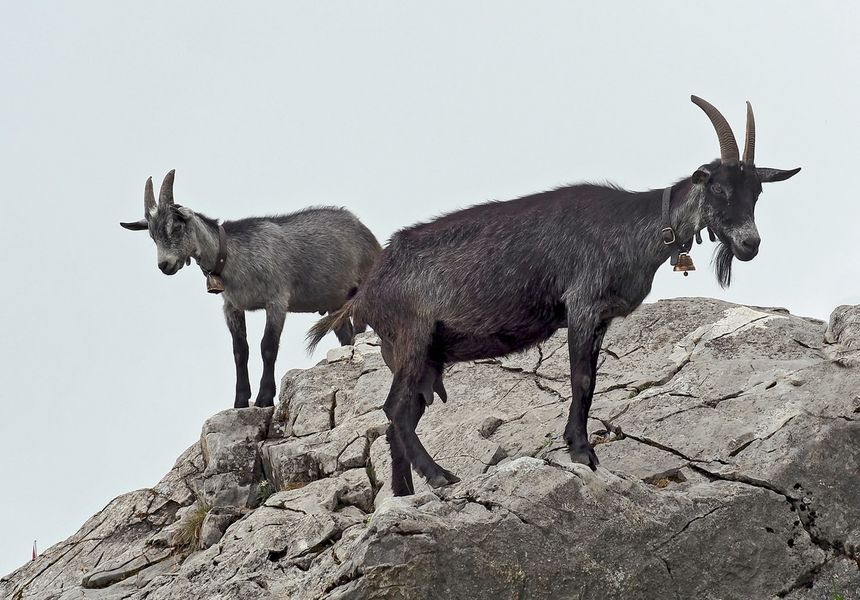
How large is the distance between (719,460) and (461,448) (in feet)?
6.50

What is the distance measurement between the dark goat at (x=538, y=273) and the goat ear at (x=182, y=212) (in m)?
3.54

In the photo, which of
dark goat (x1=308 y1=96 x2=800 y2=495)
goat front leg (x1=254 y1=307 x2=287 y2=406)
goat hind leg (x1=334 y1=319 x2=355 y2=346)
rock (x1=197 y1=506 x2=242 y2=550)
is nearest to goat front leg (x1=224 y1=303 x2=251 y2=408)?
goat front leg (x1=254 y1=307 x2=287 y2=406)

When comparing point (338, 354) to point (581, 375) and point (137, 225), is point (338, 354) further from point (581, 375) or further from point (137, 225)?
point (581, 375)

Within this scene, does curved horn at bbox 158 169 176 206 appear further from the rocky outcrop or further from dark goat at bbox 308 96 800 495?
dark goat at bbox 308 96 800 495

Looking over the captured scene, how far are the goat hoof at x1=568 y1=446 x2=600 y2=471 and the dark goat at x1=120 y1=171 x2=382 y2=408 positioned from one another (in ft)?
14.5

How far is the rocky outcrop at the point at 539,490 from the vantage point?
633cm

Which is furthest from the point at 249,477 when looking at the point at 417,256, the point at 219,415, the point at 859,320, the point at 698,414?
the point at 859,320

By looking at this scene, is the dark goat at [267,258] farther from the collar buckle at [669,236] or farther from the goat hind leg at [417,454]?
the collar buckle at [669,236]

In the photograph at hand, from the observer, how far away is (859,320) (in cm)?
846

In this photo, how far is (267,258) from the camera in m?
11.8

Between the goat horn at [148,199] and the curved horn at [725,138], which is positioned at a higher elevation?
the goat horn at [148,199]

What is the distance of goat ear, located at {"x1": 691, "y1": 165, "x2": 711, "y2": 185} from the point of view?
23.7 feet

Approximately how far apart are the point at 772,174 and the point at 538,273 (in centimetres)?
146

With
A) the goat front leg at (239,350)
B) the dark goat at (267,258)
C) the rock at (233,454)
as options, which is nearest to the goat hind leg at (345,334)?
the dark goat at (267,258)
